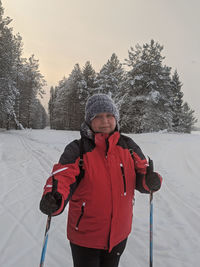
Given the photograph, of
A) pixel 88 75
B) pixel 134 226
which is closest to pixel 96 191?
pixel 134 226

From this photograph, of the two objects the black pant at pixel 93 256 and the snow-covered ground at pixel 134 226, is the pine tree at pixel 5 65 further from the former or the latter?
the black pant at pixel 93 256

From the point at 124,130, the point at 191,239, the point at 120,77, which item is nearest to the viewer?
the point at 191,239

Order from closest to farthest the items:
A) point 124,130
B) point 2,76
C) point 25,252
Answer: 1. point 25,252
2. point 2,76
3. point 124,130

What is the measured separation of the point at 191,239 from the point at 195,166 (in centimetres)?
484

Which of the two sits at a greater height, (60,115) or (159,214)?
(60,115)

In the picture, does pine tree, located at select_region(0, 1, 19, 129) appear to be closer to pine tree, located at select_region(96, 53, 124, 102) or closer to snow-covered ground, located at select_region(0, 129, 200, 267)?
pine tree, located at select_region(96, 53, 124, 102)

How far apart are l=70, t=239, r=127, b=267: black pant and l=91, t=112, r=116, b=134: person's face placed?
3.76ft

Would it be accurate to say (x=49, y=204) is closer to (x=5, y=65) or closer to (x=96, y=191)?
(x=96, y=191)

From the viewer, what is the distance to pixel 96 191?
1.68 meters

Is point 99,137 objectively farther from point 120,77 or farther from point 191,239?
point 120,77

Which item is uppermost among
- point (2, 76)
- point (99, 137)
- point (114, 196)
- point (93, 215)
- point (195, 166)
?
point (2, 76)

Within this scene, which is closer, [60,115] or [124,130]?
[124,130]

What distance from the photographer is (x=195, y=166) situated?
762 cm

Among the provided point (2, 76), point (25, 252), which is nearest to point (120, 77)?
point (2, 76)
